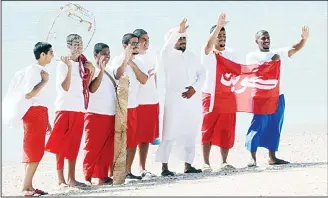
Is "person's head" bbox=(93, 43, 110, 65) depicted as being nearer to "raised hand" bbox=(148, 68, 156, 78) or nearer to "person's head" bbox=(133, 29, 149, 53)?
"person's head" bbox=(133, 29, 149, 53)

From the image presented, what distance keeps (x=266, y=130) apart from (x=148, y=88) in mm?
2294

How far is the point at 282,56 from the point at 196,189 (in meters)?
3.89

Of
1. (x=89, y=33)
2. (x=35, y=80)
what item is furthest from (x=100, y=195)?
(x=89, y=33)

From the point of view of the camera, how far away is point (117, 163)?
1056 centimetres

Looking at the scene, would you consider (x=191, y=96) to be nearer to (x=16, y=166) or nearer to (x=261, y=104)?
(x=261, y=104)

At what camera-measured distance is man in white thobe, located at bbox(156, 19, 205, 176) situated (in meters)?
11.3

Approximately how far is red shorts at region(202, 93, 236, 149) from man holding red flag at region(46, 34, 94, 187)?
231 centimetres

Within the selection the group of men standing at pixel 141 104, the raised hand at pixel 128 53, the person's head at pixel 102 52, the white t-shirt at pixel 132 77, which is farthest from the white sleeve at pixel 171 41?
the person's head at pixel 102 52

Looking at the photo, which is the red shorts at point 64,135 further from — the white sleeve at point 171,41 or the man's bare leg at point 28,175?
the white sleeve at point 171,41

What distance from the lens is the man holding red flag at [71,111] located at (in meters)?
10.3

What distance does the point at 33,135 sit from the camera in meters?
9.93

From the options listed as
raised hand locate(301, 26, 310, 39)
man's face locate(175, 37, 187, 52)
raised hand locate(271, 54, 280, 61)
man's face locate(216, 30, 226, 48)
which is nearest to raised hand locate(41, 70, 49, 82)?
man's face locate(175, 37, 187, 52)

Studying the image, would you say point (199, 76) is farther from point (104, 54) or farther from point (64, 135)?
point (64, 135)

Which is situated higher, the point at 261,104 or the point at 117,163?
the point at 261,104
